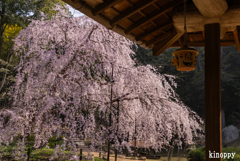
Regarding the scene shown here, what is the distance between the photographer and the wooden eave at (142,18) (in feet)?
8.07

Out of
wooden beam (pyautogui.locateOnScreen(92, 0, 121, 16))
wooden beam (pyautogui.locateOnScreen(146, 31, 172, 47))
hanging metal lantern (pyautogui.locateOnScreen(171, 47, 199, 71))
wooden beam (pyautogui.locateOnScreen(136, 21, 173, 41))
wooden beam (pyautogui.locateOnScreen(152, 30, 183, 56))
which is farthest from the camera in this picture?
wooden beam (pyautogui.locateOnScreen(146, 31, 172, 47))

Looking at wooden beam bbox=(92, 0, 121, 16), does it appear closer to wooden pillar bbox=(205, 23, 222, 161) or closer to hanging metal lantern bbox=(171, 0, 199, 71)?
hanging metal lantern bbox=(171, 0, 199, 71)

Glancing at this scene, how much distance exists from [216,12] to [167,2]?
67 cm

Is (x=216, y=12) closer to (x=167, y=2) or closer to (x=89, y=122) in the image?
(x=167, y=2)

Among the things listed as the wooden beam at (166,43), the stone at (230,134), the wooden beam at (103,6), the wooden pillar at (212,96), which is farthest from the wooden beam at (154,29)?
the stone at (230,134)

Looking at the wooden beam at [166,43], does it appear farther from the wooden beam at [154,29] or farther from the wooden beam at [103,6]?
the wooden beam at [103,6]

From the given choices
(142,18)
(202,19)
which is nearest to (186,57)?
(202,19)

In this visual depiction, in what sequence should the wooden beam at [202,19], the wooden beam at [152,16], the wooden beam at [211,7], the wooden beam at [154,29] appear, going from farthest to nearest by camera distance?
the wooden beam at [154,29], the wooden beam at [152,16], the wooden beam at [202,19], the wooden beam at [211,7]

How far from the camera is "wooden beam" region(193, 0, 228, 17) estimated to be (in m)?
2.27

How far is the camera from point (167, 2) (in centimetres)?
286

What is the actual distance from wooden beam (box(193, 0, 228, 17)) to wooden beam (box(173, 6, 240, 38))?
0.25 ft

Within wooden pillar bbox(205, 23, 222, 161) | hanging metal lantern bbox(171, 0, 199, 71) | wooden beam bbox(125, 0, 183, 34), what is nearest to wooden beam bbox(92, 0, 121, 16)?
wooden beam bbox(125, 0, 183, 34)

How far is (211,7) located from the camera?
2352mm

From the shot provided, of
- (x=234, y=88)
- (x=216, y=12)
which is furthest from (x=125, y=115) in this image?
(x=234, y=88)
